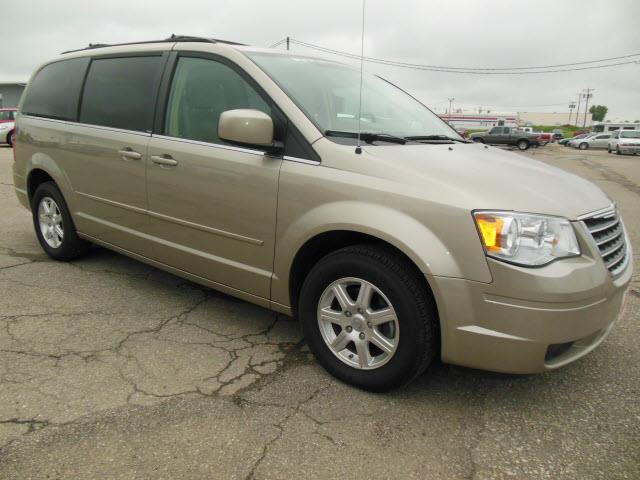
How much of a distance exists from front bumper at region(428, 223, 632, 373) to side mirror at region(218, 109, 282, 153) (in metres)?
1.15

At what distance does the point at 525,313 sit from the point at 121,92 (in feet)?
10.2

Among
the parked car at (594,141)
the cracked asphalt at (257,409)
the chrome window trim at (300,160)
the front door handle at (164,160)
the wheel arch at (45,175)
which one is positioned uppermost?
the chrome window trim at (300,160)

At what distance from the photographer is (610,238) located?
8.14 ft

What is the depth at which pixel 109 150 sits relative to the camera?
3.61 m

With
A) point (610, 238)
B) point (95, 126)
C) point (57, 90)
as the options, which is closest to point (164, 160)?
point (95, 126)

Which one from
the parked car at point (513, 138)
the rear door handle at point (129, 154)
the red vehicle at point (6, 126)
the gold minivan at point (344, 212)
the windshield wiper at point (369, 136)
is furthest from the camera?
the parked car at point (513, 138)

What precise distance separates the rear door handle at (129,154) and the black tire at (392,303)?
157 cm

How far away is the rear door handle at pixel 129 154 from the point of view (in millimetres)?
3389

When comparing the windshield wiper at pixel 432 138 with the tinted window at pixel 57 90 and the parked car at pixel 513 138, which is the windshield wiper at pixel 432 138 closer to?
the tinted window at pixel 57 90

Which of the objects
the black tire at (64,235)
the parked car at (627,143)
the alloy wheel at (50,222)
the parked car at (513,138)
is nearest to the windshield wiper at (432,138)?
the black tire at (64,235)

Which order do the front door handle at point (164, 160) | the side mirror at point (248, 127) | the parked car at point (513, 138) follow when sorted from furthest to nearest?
the parked car at point (513, 138), the front door handle at point (164, 160), the side mirror at point (248, 127)

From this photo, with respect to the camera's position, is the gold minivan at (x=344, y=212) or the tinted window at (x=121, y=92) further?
the tinted window at (x=121, y=92)

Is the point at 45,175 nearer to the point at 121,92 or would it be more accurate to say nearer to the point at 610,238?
the point at 121,92

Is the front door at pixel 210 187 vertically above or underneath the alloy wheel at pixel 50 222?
above
